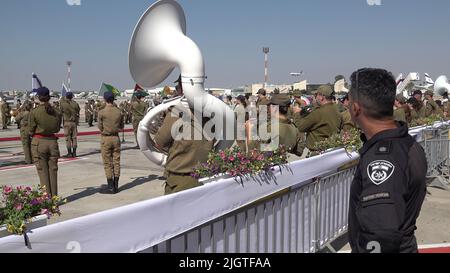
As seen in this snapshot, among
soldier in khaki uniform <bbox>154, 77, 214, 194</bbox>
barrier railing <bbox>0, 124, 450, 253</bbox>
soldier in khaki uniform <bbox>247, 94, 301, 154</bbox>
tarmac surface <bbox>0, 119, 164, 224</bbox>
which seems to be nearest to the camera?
barrier railing <bbox>0, 124, 450, 253</bbox>

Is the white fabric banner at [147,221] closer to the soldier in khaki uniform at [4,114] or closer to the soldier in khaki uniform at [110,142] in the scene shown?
the soldier in khaki uniform at [110,142]

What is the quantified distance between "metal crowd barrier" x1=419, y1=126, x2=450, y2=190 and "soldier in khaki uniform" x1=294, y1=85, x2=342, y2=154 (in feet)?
10.8

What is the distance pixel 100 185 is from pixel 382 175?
778cm

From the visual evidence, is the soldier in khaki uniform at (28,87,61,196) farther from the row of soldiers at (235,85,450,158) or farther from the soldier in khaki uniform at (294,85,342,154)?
the soldier in khaki uniform at (294,85,342,154)

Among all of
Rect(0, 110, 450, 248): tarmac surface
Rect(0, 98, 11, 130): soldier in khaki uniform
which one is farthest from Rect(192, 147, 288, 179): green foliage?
Rect(0, 98, 11, 130): soldier in khaki uniform

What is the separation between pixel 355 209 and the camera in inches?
72.4

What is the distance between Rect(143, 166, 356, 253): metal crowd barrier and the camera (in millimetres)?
2975

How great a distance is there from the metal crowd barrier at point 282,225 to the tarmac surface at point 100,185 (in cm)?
57

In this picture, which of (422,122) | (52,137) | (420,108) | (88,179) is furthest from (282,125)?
(420,108)

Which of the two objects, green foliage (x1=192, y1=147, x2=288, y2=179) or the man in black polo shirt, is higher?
the man in black polo shirt

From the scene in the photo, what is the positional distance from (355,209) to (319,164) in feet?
8.50

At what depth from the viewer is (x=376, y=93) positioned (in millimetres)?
1846

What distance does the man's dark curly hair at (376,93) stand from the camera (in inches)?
72.8

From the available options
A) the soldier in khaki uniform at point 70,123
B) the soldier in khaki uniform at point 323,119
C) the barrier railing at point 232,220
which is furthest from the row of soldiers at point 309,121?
the soldier in khaki uniform at point 70,123
